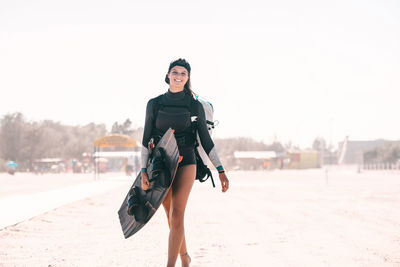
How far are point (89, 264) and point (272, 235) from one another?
335 cm

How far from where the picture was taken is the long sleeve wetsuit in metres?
4.50

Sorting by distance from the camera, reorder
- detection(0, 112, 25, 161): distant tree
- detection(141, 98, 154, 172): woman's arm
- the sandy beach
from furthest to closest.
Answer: detection(0, 112, 25, 161): distant tree, the sandy beach, detection(141, 98, 154, 172): woman's arm

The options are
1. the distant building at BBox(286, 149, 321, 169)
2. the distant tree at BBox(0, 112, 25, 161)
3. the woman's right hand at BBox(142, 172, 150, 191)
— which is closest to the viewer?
the woman's right hand at BBox(142, 172, 150, 191)

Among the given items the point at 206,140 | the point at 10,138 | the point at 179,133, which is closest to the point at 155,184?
the point at 179,133

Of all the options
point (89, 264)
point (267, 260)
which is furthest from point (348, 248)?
point (89, 264)

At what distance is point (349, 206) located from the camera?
46.4ft

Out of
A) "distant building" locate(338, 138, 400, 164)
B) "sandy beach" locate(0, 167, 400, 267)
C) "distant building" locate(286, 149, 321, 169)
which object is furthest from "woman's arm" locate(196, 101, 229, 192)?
Answer: "distant building" locate(338, 138, 400, 164)

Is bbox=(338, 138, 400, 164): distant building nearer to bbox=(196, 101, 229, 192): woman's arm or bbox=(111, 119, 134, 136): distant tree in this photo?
bbox=(111, 119, 134, 136): distant tree

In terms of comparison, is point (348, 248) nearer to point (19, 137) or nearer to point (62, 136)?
point (19, 137)

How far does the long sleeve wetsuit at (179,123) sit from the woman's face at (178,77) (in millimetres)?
83

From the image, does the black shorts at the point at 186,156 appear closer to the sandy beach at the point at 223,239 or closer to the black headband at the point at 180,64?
the black headband at the point at 180,64

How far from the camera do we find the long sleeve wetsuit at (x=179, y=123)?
450cm

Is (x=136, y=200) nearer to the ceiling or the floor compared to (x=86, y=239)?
nearer to the ceiling

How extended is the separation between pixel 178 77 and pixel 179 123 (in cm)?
40
